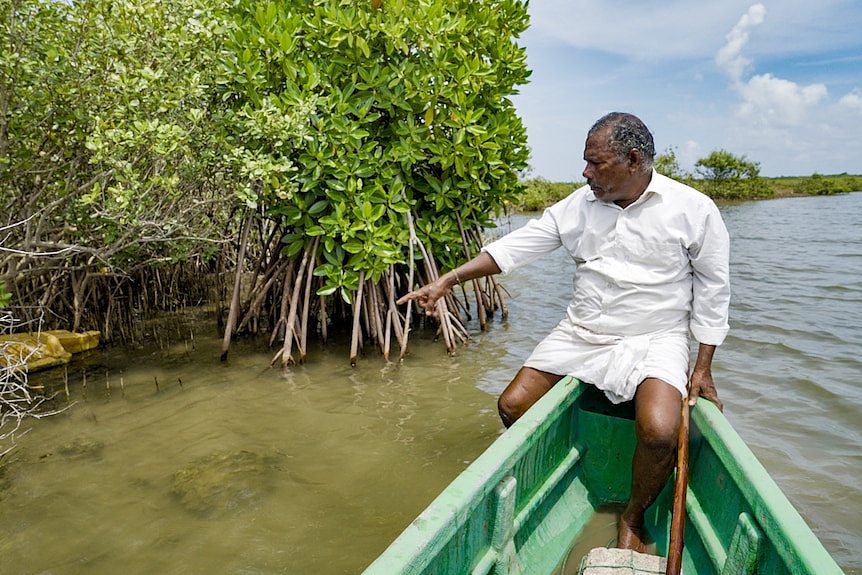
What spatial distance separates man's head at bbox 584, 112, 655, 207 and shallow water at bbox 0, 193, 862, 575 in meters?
1.96

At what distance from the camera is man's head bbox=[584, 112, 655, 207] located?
2.58 meters

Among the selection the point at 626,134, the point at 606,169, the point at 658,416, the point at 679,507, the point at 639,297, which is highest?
the point at 626,134

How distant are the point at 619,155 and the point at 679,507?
144 centimetres

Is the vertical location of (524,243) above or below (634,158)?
below

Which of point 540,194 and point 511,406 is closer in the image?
point 511,406

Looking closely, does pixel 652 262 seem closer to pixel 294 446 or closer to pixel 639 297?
pixel 639 297

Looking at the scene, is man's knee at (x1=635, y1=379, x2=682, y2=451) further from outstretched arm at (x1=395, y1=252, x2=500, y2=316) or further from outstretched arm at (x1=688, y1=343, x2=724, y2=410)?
outstretched arm at (x1=395, y1=252, x2=500, y2=316)

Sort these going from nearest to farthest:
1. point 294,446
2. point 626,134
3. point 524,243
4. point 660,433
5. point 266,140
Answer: point 660,433
point 626,134
point 524,243
point 294,446
point 266,140

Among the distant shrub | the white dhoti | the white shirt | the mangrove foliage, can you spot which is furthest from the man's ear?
the distant shrub

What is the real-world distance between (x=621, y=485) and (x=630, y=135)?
5.41 ft

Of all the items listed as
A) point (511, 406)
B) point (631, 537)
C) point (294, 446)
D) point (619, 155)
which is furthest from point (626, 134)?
→ point (294, 446)

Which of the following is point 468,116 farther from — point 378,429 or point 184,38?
point 378,429

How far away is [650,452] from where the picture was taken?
7.81 feet

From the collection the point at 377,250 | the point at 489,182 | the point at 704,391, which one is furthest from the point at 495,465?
the point at 489,182
